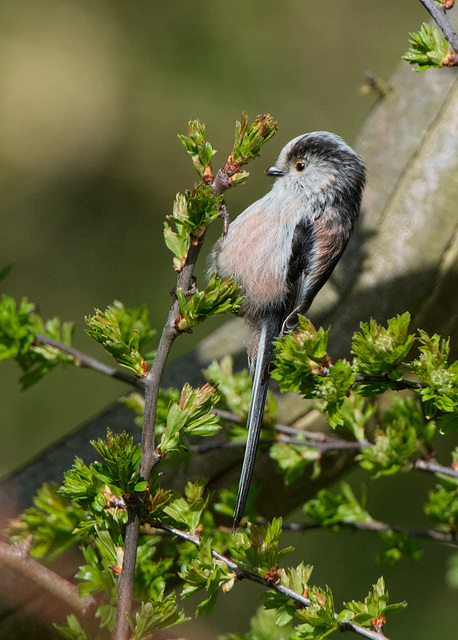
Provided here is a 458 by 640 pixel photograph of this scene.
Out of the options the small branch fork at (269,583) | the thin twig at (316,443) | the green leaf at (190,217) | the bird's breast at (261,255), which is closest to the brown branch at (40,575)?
the small branch fork at (269,583)

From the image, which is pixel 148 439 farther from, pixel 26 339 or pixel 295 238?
pixel 295 238

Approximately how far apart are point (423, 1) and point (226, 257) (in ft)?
2.66

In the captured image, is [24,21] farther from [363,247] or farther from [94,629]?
[94,629]

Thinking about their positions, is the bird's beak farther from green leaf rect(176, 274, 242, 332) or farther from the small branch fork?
the small branch fork

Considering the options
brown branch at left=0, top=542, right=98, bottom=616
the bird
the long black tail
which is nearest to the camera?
brown branch at left=0, top=542, right=98, bottom=616

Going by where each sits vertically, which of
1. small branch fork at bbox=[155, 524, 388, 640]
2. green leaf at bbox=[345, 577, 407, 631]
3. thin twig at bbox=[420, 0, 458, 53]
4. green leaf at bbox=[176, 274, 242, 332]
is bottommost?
green leaf at bbox=[345, 577, 407, 631]

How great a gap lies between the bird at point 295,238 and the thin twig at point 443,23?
60cm

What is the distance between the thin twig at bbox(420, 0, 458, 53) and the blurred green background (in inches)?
97.3

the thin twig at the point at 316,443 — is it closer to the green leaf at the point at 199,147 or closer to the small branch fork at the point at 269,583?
the small branch fork at the point at 269,583

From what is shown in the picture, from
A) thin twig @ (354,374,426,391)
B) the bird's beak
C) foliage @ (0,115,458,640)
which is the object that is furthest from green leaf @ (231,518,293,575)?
the bird's beak

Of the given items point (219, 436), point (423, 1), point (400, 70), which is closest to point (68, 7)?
point (400, 70)

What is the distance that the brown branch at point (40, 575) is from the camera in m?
1.06

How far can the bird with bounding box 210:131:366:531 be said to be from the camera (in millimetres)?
1548

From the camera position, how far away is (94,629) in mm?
1104
